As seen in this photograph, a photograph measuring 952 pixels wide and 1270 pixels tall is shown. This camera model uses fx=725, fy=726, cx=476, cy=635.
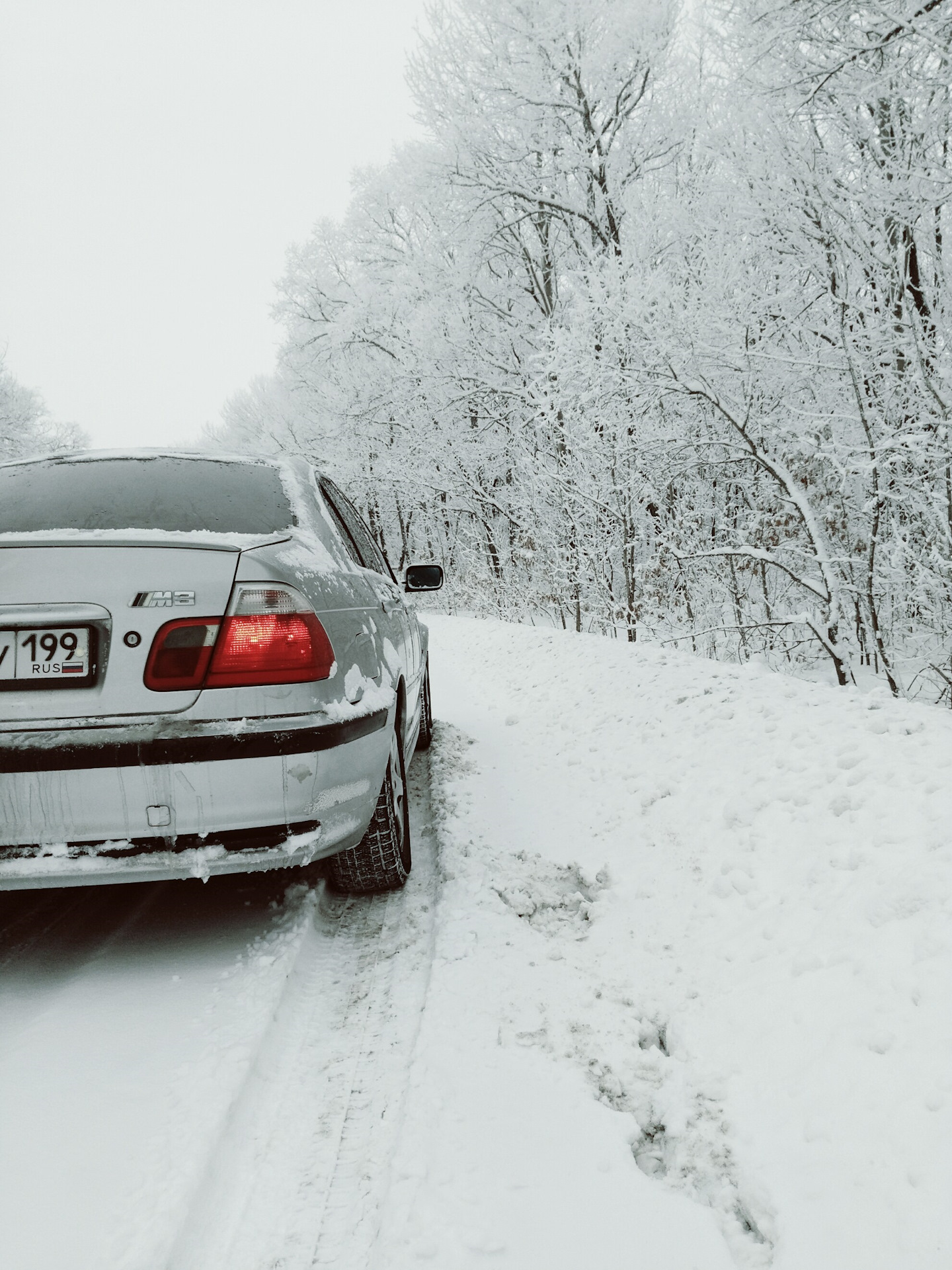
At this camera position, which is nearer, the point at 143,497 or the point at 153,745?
the point at 153,745

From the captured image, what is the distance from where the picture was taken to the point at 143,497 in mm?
2584

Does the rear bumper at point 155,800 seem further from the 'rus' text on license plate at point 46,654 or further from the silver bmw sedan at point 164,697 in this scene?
the 'rus' text on license plate at point 46,654

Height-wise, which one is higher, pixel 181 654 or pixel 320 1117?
pixel 181 654

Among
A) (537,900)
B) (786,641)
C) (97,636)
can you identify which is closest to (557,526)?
(786,641)

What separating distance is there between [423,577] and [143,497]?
6.95 ft

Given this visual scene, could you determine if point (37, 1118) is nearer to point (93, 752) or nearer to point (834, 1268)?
point (93, 752)

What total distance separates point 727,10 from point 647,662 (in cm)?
489

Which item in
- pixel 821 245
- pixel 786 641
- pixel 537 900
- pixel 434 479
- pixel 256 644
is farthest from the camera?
pixel 434 479

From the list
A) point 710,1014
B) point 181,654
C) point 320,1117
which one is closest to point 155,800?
point 181,654

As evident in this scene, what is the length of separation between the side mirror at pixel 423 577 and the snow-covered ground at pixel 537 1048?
5.36 ft

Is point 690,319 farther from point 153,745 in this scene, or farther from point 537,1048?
point 537,1048

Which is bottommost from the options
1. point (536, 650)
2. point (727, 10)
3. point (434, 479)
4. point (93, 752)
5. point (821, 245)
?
point (536, 650)

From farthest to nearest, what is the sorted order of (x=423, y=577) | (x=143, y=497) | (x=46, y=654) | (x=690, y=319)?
(x=690, y=319) → (x=423, y=577) → (x=143, y=497) → (x=46, y=654)

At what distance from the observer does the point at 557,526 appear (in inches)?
480
